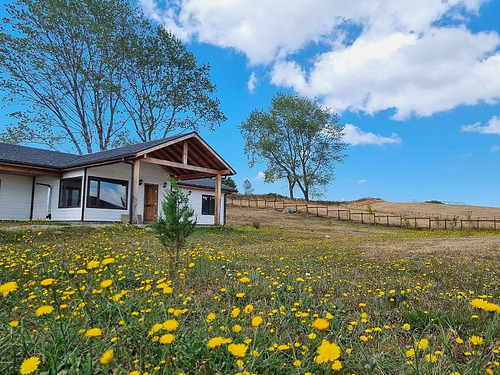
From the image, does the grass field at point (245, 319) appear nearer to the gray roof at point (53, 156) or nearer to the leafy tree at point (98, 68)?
the gray roof at point (53, 156)

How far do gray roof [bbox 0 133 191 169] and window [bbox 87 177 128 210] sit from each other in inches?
50.2

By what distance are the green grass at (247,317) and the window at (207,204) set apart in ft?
52.9

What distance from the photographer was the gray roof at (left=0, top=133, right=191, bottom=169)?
15.0 meters

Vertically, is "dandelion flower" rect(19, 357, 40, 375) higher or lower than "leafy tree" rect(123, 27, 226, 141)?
lower

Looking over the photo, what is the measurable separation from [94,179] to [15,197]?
449 cm

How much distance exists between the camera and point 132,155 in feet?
47.6

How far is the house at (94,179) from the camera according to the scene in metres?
15.3

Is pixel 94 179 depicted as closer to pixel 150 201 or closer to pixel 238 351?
pixel 150 201

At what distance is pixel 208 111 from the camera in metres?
29.5

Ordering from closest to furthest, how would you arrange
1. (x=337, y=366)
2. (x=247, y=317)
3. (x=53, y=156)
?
(x=337, y=366)
(x=247, y=317)
(x=53, y=156)

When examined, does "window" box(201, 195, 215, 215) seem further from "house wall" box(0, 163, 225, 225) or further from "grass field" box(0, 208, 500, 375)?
"grass field" box(0, 208, 500, 375)

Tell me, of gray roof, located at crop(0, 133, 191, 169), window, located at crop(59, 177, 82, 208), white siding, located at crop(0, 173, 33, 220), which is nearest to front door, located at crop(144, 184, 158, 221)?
gray roof, located at crop(0, 133, 191, 169)

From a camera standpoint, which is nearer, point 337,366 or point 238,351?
point 238,351

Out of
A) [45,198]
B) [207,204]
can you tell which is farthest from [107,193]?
[207,204]
